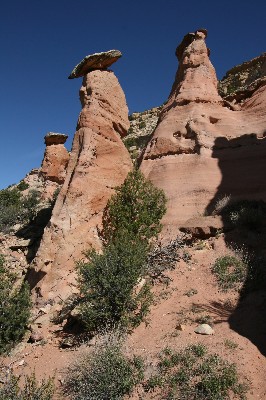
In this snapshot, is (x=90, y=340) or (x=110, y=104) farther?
(x=110, y=104)

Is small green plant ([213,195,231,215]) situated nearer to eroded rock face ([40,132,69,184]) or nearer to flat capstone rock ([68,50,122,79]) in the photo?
flat capstone rock ([68,50,122,79])

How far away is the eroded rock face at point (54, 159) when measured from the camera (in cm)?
3177

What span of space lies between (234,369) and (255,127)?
14.0 metres

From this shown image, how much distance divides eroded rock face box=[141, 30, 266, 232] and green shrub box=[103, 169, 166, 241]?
57.4 inches

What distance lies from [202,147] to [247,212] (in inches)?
205

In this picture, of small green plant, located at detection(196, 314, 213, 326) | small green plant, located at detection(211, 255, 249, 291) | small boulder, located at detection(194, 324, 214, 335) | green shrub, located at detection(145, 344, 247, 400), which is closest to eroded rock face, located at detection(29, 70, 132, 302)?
small green plant, located at detection(211, 255, 249, 291)

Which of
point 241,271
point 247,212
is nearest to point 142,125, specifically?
point 247,212

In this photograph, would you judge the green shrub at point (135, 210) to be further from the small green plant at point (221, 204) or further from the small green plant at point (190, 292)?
the small green plant at point (190, 292)

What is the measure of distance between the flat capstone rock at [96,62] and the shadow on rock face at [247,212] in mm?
7077

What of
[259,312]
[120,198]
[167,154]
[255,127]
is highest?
[255,127]

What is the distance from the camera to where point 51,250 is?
44.4ft

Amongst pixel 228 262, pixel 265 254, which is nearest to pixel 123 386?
pixel 228 262

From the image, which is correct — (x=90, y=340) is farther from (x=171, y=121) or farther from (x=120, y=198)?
(x=171, y=121)

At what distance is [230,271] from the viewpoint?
10.4m
